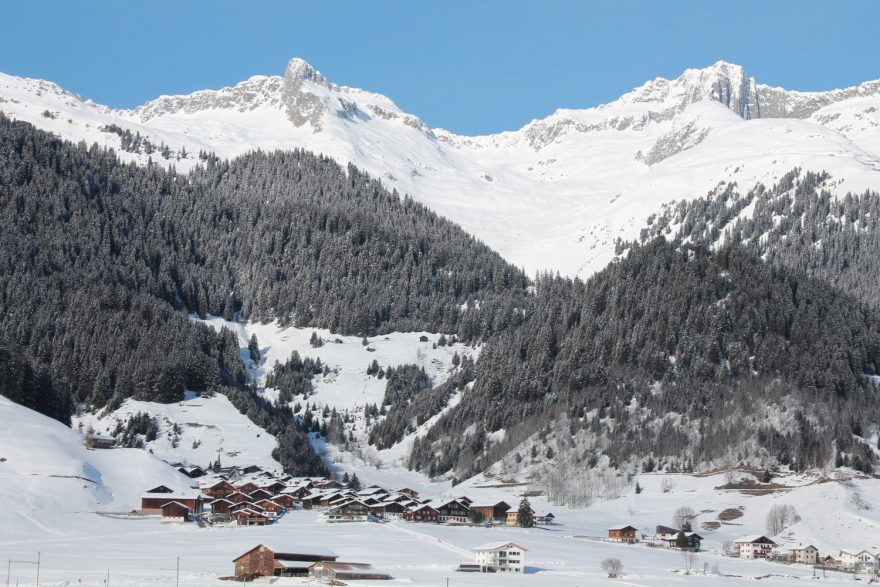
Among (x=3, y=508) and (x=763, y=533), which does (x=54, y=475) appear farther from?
(x=763, y=533)

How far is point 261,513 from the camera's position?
167 meters

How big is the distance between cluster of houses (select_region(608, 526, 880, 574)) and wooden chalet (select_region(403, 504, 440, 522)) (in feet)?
93.3

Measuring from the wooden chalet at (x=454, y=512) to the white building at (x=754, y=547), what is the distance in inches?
1756

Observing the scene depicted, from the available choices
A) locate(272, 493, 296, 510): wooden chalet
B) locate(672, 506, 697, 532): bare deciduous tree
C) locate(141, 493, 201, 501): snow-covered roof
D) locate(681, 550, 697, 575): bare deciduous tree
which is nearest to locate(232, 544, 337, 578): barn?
locate(681, 550, 697, 575): bare deciduous tree

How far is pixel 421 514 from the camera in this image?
18238 cm

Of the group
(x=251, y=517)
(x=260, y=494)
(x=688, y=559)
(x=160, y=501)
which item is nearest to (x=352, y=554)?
(x=688, y=559)

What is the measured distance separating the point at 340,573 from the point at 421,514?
7366 centimetres

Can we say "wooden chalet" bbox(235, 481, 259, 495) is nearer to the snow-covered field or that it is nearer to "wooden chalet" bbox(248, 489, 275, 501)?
"wooden chalet" bbox(248, 489, 275, 501)

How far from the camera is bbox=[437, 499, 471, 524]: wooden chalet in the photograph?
18400 cm

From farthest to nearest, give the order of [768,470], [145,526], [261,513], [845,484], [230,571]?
[768,470] → [845,484] → [261,513] → [145,526] → [230,571]

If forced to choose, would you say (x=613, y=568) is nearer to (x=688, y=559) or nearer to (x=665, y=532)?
(x=688, y=559)

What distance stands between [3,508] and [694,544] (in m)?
83.1

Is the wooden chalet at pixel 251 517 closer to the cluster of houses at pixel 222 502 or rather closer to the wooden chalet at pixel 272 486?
the cluster of houses at pixel 222 502

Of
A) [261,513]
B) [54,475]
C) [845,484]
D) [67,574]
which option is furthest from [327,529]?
[845,484]
